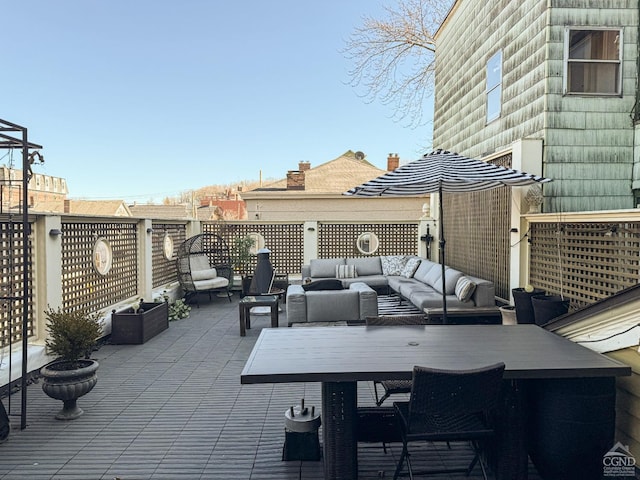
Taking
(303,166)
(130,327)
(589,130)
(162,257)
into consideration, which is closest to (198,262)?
(162,257)

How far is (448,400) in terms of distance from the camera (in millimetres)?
2410

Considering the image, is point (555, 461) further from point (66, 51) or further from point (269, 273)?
point (66, 51)

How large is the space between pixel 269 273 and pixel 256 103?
2489cm

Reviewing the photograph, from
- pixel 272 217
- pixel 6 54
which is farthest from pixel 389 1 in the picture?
pixel 6 54

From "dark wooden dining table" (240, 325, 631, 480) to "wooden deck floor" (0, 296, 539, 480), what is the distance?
1.00 ft

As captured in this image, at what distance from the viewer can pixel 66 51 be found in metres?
23.0

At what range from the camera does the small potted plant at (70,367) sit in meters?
3.77

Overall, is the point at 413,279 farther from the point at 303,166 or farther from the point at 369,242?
the point at 303,166

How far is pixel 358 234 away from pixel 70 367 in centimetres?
814

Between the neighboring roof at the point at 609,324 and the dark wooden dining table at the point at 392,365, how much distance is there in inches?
4.7

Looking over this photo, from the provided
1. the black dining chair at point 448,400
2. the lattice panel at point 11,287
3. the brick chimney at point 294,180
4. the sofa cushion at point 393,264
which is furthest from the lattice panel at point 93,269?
the brick chimney at point 294,180

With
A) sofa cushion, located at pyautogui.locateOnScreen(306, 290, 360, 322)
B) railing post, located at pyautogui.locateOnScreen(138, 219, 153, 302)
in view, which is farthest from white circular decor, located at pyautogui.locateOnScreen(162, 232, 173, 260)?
sofa cushion, located at pyautogui.locateOnScreen(306, 290, 360, 322)

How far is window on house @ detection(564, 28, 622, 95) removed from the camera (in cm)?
633

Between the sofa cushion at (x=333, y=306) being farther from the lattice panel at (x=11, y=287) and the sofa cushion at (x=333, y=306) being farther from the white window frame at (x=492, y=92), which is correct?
the white window frame at (x=492, y=92)
